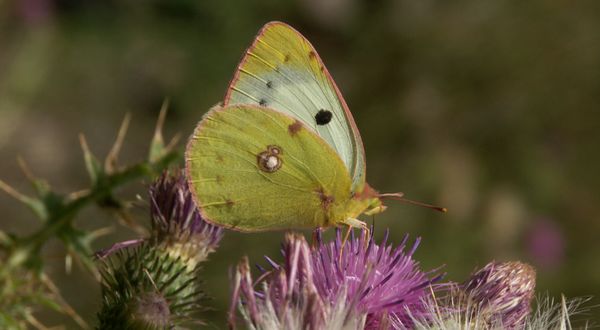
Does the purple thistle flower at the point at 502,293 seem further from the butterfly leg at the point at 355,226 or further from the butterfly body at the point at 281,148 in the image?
the butterfly body at the point at 281,148

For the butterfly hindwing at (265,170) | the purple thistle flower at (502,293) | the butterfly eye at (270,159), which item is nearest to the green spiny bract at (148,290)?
the butterfly hindwing at (265,170)

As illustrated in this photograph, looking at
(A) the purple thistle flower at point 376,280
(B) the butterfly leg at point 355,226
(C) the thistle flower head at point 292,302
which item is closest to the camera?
(C) the thistle flower head at point 292,302

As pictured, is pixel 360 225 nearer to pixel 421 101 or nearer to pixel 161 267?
pixel 161 267

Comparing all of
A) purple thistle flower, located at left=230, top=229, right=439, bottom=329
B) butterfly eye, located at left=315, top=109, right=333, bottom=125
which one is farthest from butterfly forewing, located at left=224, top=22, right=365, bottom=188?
purple thistle flower, located at left=230, top=229, right=439, bottom=329

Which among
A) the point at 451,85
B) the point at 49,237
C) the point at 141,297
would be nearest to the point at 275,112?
the point at 141,297

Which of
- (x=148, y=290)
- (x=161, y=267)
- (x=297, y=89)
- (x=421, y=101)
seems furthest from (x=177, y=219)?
(x=421, y=101)

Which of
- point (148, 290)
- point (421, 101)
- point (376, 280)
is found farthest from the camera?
point (421, 101)
